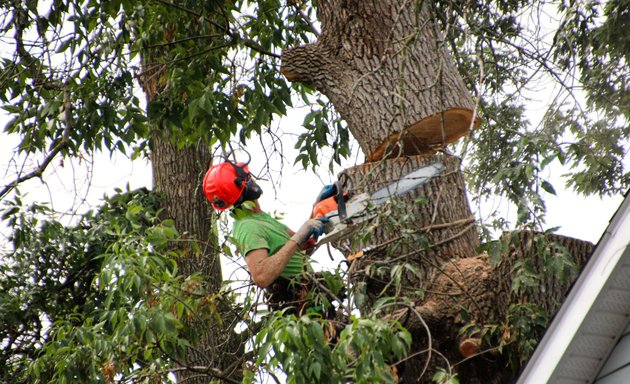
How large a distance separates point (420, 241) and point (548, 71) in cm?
132

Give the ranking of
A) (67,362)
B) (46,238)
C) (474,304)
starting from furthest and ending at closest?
(46,238), (67,362), (474,304)

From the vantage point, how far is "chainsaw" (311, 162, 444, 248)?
15.7 ft

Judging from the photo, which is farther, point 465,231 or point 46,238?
point 46,238

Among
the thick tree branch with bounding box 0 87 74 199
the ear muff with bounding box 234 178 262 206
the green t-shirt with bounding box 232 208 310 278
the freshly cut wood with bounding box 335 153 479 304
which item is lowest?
the freshly cut wood with bounding box 335 153 479 304

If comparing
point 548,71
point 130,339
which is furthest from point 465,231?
point 130,339

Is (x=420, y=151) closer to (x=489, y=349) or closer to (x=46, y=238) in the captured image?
(x=489, y=349)

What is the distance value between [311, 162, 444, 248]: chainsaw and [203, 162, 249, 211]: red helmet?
21.3 inches

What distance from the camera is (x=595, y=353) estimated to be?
3283 millimetres

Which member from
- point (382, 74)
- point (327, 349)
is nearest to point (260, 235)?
point (382, 74)

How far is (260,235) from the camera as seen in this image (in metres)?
5.07

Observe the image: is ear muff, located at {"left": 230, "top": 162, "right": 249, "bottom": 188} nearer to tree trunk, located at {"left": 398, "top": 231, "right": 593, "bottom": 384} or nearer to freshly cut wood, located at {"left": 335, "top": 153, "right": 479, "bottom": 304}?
freshly cut wood, located at {"left": 335, "top": 153, "right": 479, "bottom": 304}

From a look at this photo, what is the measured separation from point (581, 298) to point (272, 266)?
6.60 feet

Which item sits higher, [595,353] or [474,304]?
[474,304]

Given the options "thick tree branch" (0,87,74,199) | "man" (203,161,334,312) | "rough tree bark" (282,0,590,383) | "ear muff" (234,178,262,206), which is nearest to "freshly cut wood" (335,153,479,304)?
"rough tree bark" (282,0,590,383)
